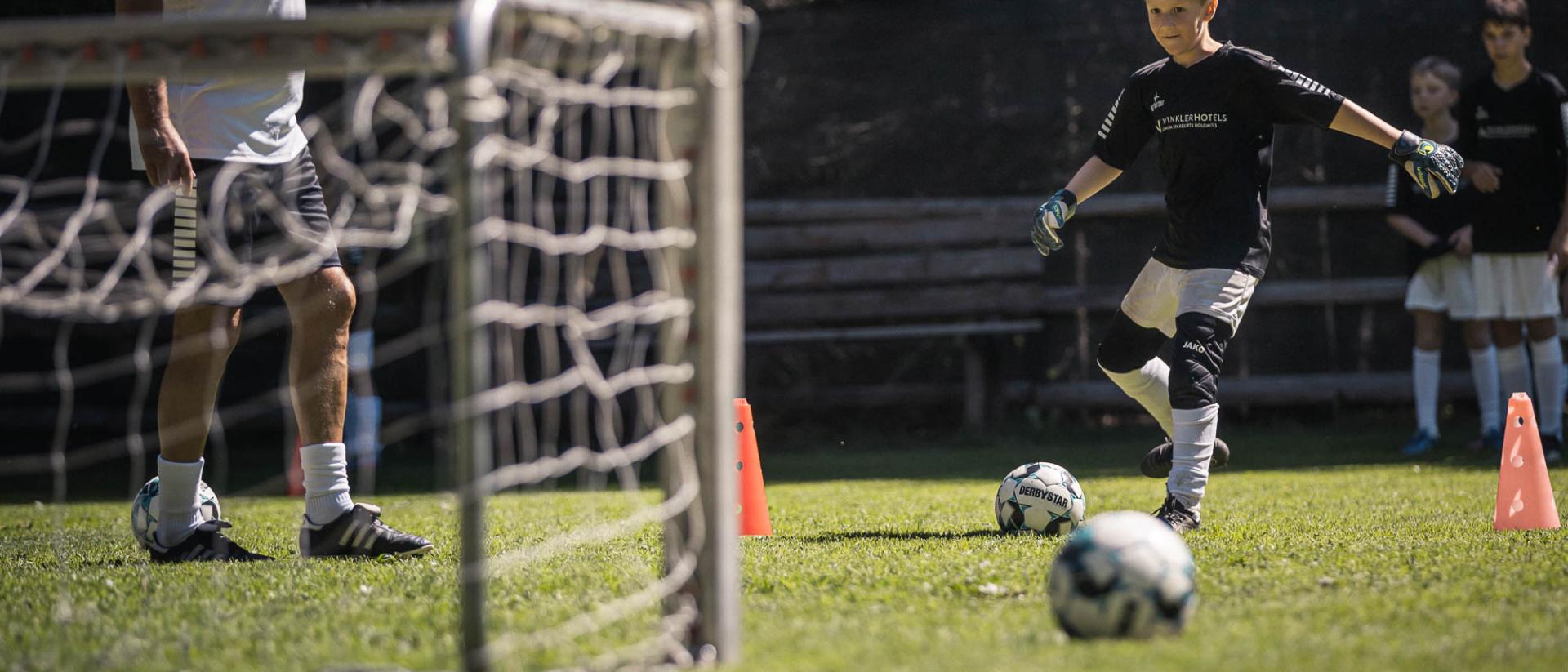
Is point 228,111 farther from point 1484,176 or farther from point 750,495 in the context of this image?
point 1484,176

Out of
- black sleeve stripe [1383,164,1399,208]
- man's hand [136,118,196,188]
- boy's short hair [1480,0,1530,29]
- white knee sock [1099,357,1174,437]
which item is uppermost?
boy's short hair [1480,0,1530,29]

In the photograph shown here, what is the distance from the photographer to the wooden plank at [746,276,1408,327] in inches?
410

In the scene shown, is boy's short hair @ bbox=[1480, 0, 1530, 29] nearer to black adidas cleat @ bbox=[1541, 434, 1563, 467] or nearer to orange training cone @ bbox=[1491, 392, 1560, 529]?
black adidas cleat @ bbox=[1541, 434, 1563, 467]

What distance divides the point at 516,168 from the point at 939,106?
8.56 meters

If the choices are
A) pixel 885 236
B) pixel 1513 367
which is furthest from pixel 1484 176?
pixel 885 236

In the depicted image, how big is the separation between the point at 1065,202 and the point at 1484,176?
3.87 meters

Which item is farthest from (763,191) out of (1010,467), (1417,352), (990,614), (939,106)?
(990,614)

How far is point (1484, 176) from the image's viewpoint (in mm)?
8133

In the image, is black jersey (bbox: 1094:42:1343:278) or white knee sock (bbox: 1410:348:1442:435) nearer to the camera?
black jersey (bbox: 1094:42:1343:278)

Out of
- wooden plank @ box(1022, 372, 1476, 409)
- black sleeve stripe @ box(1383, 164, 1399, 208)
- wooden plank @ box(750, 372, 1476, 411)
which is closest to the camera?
black sleeve stripe @ box(1383, 164, 1399, 208)

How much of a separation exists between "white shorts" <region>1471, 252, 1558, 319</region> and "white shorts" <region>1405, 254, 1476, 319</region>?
0.64 feet

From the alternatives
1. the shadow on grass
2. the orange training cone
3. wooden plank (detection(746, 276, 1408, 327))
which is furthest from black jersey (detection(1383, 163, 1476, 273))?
the shadow on grass

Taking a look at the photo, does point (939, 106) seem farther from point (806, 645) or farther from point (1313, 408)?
point (806, 645)

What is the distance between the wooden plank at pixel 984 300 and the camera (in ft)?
34.1
